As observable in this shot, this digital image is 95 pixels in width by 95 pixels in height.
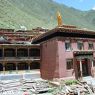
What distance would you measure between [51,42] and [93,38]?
9259mm

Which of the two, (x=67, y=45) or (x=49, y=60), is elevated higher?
(x=67, y=45)

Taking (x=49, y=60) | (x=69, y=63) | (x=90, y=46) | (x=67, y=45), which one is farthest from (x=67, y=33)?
(x=90, y=46)

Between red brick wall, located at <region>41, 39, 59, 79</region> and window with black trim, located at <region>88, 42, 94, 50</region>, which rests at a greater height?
window with black trim, located at <region>88, 42, 94, 50</region>

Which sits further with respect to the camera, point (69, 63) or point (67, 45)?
point (67, 45)

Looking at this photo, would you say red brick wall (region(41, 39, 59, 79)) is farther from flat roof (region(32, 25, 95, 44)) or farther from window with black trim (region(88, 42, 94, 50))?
window with black trim (region(88, 42, 94, 50))

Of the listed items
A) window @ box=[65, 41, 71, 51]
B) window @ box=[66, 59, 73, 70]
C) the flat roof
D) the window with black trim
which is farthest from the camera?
the window with black trim

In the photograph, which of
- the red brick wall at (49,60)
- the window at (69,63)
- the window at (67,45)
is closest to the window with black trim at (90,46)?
the window at (67,45)

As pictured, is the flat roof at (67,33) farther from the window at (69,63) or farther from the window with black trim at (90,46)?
the window at (69,63)

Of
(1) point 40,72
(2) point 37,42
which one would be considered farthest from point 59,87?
(2) point 37,42

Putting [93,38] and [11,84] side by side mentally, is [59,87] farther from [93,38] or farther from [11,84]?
[93,38]

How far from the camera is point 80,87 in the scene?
31516mm

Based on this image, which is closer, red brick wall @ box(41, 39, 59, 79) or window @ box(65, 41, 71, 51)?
red brick wall @ box(41, 39, 59, 79)

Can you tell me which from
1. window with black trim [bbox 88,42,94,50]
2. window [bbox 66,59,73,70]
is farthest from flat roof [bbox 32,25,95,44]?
window [bbox 66,59,73,70]

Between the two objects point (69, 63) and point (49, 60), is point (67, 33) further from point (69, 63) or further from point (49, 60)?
point (49, 60)
